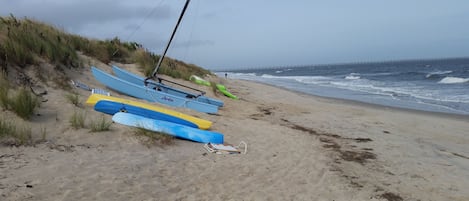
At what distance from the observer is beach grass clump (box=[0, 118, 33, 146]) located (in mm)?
4691

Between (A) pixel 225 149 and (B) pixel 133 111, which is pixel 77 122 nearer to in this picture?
(B) pixel 133 111

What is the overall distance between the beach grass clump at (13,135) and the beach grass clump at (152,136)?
1612 mm

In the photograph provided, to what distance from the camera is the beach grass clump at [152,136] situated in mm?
5844

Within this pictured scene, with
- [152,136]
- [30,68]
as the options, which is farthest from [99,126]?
[30,68]

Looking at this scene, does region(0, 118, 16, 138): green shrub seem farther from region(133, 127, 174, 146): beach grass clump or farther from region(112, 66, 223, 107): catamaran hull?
region(112, 66, 223, 107): catamaran hull

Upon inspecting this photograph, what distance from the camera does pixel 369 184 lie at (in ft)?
16.4

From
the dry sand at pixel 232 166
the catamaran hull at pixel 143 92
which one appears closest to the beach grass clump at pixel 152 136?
the dry sand at pixel 232 166

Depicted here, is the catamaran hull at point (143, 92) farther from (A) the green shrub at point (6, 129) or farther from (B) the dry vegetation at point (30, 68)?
(A) the green shrub at point (6, 129)

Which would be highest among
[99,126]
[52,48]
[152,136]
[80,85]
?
[52,48]

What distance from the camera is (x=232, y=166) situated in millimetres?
5320

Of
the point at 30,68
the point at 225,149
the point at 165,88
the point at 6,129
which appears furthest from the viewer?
the point at 165,88

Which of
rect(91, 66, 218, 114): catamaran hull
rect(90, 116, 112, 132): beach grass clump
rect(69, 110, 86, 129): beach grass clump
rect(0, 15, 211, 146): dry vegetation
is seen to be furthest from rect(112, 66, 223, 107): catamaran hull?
rect(69, 110, 86, 129): beach grass clump

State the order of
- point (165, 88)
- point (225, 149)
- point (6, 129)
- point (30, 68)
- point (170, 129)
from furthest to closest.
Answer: point (165, 88) → point (30, 68) → point (170, 129) → point (225, 149) → point (6, 129)

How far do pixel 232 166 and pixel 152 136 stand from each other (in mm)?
1547
